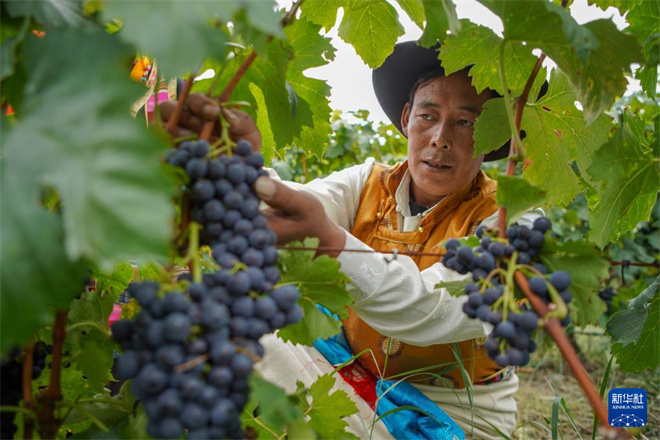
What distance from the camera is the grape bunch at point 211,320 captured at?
25.3 inches

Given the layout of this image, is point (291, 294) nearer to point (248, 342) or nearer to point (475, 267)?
point (248, 342)

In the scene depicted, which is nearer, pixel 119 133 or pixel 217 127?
pixel 119 133

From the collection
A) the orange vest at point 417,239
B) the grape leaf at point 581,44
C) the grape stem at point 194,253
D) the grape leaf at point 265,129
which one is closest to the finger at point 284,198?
the grape stem at point 194,253

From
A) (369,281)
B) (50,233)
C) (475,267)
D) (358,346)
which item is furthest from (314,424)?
(358,346)

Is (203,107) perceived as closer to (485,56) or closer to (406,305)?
(485,56)

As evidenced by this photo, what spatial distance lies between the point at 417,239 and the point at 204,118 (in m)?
1.41

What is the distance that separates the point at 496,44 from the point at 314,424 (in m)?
0.82

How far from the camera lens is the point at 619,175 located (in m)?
1.26

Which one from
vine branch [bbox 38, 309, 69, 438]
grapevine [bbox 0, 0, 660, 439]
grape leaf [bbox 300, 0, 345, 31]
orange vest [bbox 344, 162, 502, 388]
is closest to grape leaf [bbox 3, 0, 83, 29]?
grapevine [bbox 0, 0, 660, 439]

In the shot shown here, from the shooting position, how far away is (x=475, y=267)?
917 millimetres

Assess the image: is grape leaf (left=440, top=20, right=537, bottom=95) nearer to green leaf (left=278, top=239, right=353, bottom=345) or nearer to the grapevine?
the grapevine

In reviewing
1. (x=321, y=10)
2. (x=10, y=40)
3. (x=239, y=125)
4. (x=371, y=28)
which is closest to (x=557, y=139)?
(x=371, y=28)

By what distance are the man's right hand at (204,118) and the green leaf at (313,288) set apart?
0.20 metres

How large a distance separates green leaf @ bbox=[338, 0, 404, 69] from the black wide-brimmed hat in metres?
0.66
